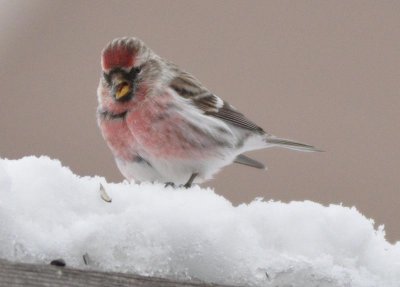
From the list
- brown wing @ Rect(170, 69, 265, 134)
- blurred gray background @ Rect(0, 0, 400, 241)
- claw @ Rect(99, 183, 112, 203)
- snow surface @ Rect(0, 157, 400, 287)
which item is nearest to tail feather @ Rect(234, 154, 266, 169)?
brown wing @ Rect(170, 69, 265, 134)

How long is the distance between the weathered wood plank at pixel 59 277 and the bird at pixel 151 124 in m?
1.25

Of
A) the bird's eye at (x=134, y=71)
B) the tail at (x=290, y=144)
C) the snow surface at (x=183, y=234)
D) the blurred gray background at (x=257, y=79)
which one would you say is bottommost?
the snow surface at (x=183, y=234)

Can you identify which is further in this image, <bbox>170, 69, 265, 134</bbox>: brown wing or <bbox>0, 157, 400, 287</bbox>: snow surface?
<bbox>170, 69, 265, 134</bbox>: brown wing

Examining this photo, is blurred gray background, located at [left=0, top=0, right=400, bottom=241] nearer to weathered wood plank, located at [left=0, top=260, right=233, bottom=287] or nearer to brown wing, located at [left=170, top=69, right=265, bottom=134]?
brown wing, located at [left=170, top=69, right=265, bottom=134]

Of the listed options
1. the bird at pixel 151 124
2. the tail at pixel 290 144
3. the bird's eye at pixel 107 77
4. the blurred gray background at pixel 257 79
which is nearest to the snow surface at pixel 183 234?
the bird at pixel 151 124

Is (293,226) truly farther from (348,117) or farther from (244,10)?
(244,10)

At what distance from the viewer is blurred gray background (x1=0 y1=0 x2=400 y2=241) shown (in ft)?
13.0

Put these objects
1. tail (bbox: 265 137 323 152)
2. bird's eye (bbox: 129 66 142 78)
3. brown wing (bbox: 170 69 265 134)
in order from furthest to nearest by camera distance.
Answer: tail (bbox: 265 137 323 152), brown wing (bbox: 170 69 265 134), bird's eye (bbox: 129 66 142 78)

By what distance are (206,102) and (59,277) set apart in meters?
1.92

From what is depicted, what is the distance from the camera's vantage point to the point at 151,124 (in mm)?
3088

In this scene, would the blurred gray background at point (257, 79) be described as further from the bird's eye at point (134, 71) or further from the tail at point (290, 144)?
the bird's eye at point (134, 71)

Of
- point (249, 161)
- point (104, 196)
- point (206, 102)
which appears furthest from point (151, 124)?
point (104, 196)

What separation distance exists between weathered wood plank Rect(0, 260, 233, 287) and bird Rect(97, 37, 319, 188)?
1.25 m

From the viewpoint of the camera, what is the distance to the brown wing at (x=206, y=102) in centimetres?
343
